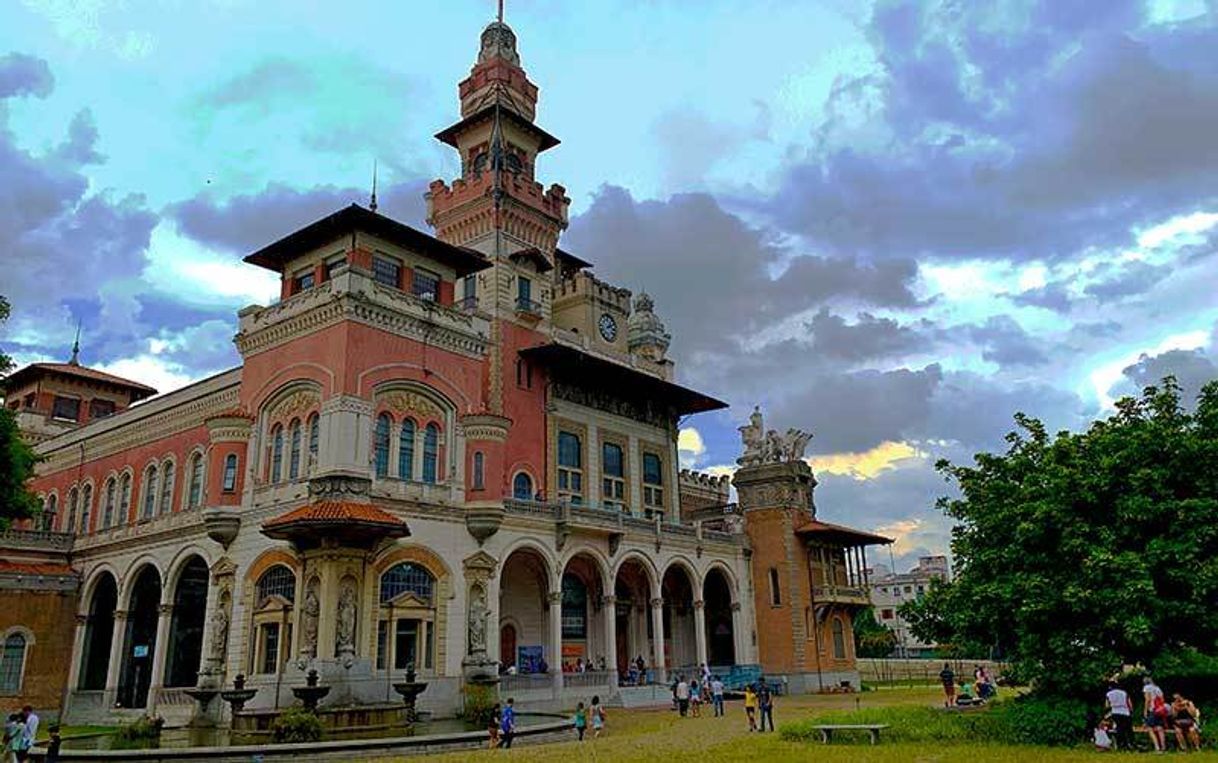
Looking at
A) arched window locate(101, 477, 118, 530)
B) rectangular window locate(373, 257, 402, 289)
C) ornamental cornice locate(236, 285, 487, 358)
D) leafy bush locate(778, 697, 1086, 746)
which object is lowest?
leafy bush locate(778, 697, 1086, 746)

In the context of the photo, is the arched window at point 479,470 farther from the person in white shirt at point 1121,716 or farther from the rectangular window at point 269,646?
the person in white shirt at point 1121,716

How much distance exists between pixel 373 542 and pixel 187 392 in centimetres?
1664

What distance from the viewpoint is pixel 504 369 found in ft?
136

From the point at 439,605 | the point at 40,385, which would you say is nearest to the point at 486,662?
the point at 439,605

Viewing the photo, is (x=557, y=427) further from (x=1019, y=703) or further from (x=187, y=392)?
(x=1019, y=703)

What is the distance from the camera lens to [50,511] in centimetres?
4991

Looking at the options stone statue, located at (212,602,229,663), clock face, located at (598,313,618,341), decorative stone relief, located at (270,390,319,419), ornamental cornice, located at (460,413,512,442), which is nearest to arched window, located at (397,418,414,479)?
ornamental cornice, located at (460,413,512,442)

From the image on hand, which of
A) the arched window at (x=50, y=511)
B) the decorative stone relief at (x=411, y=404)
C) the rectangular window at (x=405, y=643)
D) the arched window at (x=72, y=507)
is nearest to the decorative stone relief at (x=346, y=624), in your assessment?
the rectangular window at (x=405, y=643)

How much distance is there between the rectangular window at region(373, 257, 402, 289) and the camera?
3631 centimetres

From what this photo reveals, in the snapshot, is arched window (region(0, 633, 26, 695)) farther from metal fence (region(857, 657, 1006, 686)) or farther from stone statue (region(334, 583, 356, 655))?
metal fence (region(857, 657, 1006, 686))

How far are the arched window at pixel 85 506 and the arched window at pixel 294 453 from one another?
63.3ft

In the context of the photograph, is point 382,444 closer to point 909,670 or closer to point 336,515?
point 336,515

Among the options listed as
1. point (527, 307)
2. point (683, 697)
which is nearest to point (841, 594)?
point (683, 697)

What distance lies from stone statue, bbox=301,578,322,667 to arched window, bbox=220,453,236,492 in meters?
6.79
